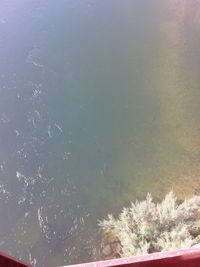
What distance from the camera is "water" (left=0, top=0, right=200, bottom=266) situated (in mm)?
3971

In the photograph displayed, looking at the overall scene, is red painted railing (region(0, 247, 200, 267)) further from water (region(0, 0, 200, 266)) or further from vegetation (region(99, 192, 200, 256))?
water (region(0, 0, 200, 266))

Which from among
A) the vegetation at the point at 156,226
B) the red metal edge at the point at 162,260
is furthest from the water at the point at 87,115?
the red metal edge at the point at 162,260

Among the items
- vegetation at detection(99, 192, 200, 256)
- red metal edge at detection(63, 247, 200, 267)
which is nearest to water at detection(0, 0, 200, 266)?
vegetation at detection(99, 192, 200, 256)

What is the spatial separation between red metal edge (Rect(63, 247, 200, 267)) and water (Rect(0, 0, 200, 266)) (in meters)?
2.93

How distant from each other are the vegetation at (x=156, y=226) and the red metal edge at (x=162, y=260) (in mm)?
2356

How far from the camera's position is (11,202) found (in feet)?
13.4

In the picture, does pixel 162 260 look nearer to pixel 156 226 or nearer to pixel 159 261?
pixel 159 261

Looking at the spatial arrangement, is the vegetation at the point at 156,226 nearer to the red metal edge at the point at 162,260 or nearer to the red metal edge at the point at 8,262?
the red metal edge at the point at 162,260

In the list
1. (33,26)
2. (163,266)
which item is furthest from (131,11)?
(163,266)

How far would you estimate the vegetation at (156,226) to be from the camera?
3.23m

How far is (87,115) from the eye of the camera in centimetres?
482

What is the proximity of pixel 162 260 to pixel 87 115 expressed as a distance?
403cm

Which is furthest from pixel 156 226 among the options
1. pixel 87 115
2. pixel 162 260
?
pixel 162 260

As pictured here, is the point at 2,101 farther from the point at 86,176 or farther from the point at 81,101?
the point at 86,176
